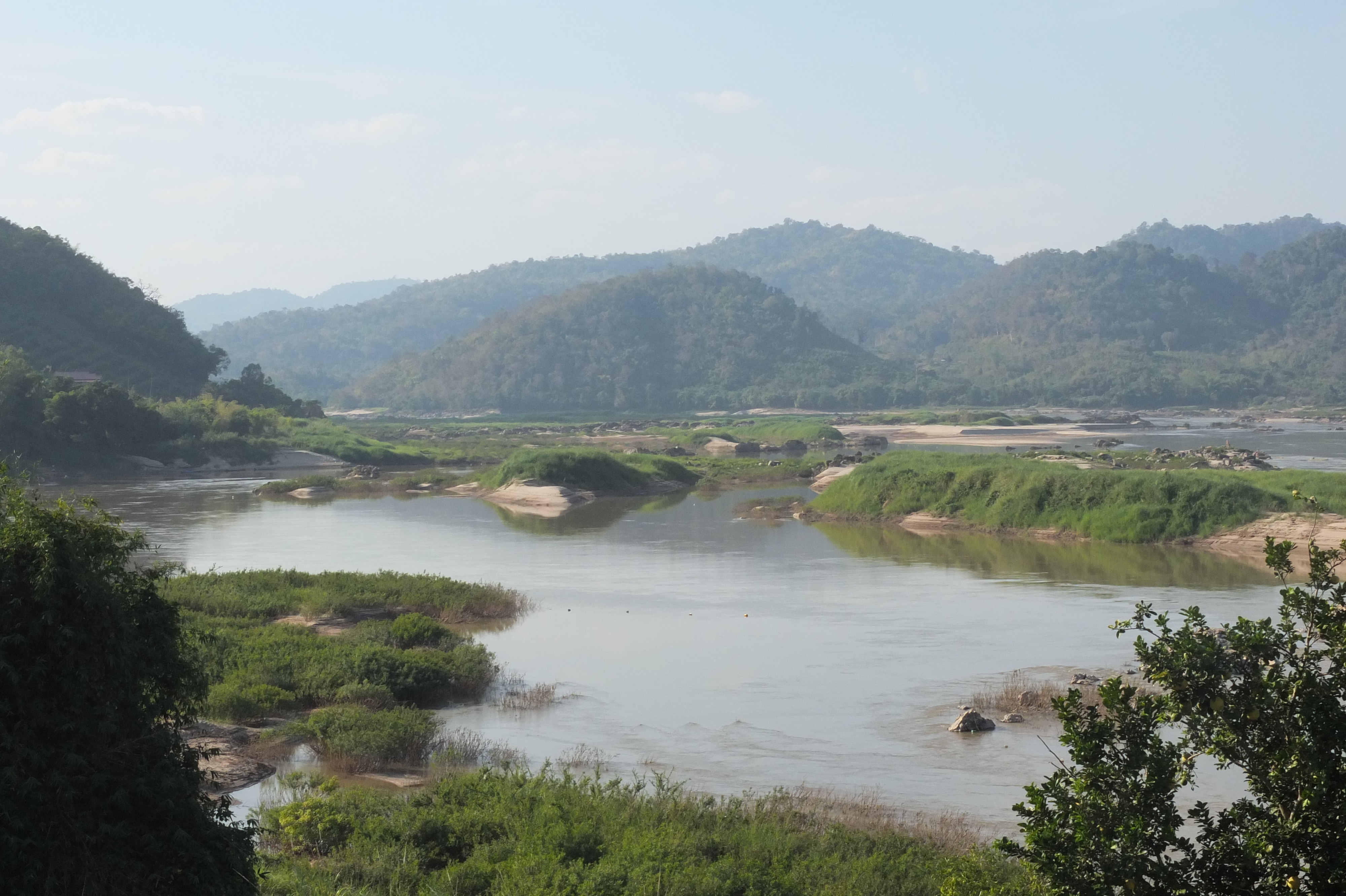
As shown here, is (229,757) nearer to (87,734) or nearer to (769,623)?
(87,734)

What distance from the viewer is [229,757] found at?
14586mm

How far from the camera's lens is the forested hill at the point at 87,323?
9100 centimetres

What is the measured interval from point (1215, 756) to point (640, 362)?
17053 centimetres

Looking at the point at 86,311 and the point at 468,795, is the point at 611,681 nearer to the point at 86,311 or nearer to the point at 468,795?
the point at 468,795

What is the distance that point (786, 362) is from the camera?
174625mm

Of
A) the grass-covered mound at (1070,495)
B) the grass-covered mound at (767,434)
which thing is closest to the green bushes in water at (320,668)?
the grass-covered mound at (1070,495)

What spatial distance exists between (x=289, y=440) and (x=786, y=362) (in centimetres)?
10128

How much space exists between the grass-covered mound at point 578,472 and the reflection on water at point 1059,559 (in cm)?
1717

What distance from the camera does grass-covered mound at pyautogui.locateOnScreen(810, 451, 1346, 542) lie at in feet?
120

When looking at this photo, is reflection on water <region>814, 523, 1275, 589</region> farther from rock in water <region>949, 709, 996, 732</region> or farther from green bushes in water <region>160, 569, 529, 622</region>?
rock in water <region>949, 709, 996, 732</region>

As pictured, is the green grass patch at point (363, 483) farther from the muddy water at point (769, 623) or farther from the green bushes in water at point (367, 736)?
the green bushes in water at point (367, 736)

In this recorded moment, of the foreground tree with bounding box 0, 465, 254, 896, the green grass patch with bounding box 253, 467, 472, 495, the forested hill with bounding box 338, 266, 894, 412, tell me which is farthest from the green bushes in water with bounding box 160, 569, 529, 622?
the forested hill with bounding box 338, 266, 894, 412

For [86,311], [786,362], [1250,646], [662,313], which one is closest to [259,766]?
[1250,646]

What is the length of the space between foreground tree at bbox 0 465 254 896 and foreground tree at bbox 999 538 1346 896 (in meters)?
5.13
